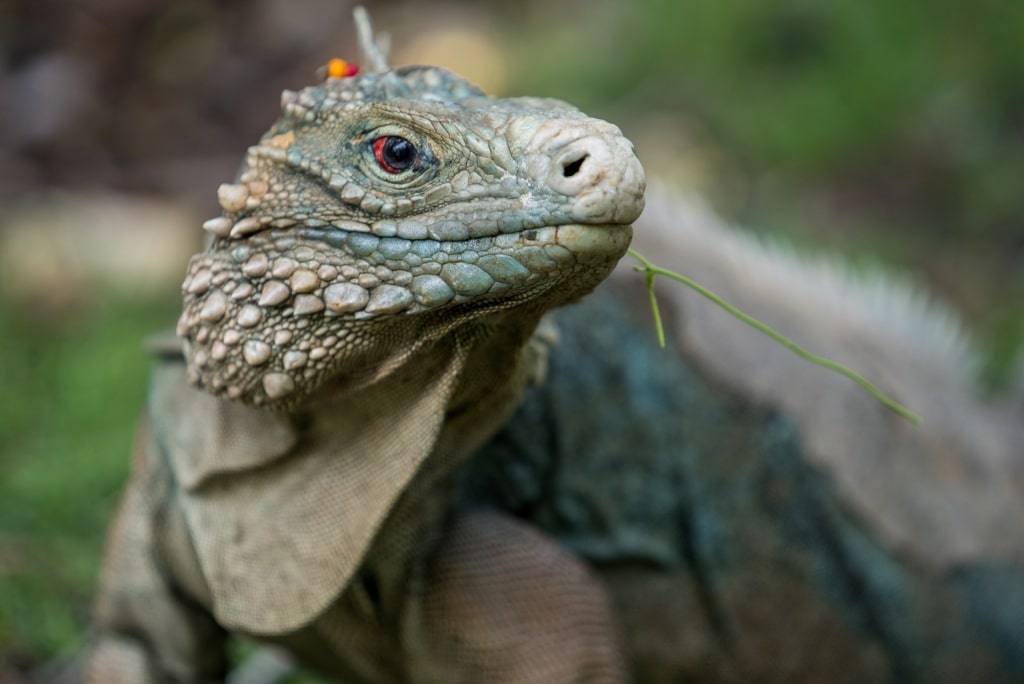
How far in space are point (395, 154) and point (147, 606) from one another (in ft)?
5.03

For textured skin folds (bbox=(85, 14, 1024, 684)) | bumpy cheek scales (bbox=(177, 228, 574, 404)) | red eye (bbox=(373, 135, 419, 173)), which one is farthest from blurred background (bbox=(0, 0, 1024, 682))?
red eye (bbox=(373, 135, 419, 173))

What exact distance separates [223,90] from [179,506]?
23.6ft

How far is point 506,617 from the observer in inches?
128

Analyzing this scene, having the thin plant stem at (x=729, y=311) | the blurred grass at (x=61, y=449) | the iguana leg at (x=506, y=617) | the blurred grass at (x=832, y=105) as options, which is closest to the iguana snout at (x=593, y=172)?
the thin plant stem at (x=729, y=311)

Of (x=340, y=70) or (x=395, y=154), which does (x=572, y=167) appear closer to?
(x=395, y=154)

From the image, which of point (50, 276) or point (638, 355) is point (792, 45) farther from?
point (638, 355)

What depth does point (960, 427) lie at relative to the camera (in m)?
4.41

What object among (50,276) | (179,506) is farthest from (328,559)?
(50,276)

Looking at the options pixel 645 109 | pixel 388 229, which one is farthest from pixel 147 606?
pixel 645 109

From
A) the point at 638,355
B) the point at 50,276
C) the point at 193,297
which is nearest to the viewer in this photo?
the point at 193,297

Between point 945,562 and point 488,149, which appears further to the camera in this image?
point 945,562

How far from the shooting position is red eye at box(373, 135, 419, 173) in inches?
102

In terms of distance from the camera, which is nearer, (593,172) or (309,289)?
(593,172)

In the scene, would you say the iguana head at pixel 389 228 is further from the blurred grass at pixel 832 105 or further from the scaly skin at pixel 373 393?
the blurred grass at pixel 832 105
